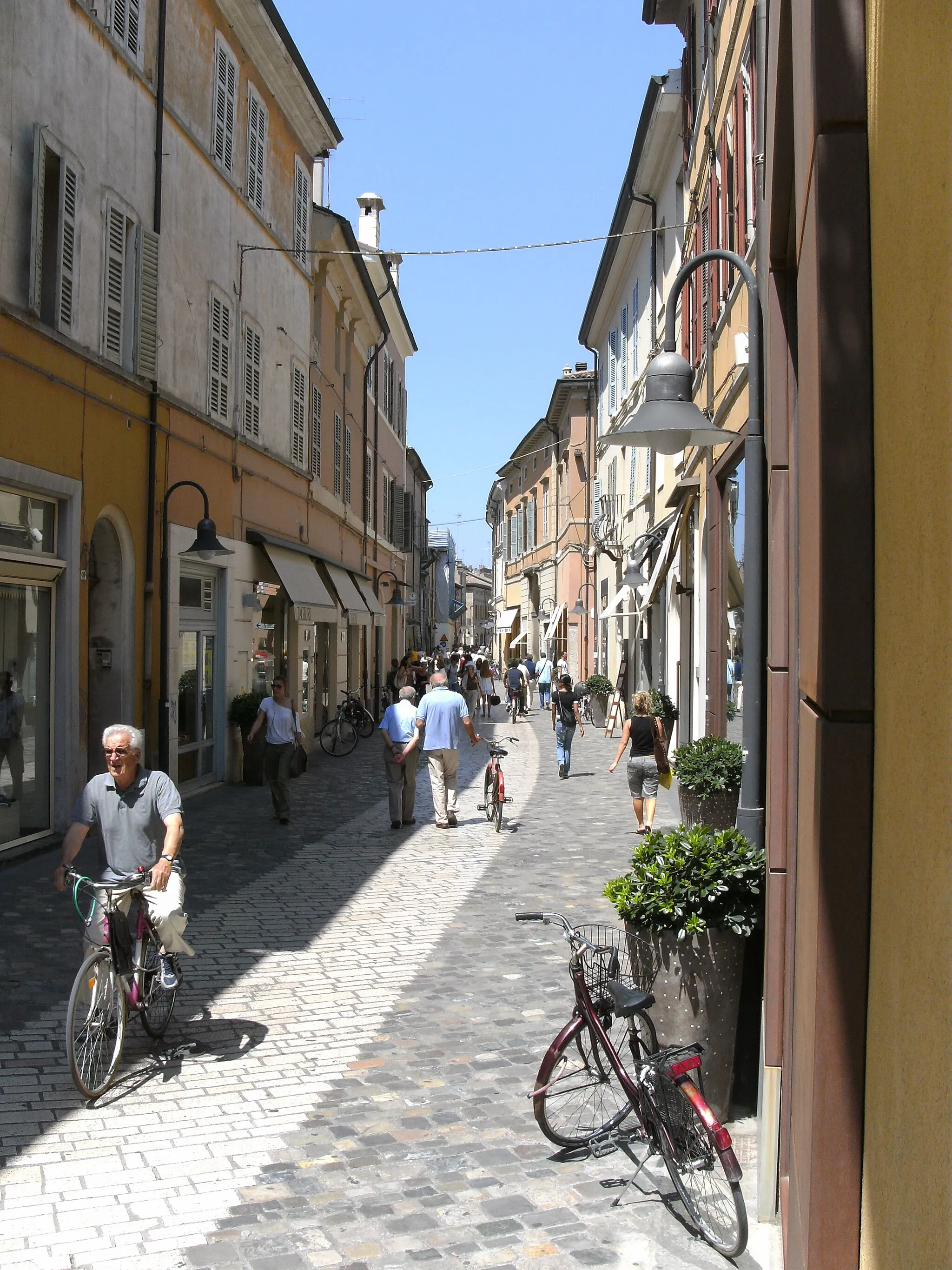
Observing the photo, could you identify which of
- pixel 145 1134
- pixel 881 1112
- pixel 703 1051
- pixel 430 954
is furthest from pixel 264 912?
pixel 881 1112

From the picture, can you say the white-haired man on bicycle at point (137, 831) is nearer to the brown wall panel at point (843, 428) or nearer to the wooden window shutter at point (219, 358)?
the brown wall panel at point (843, 428)

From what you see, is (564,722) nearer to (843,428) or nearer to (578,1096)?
(578,1096)

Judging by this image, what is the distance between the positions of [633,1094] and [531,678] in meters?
45.9

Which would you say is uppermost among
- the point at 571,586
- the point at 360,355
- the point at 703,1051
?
the point at 360,355

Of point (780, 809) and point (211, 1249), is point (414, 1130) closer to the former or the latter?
point (211, 1249)

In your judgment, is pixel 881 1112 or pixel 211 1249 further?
pixel 211 1249

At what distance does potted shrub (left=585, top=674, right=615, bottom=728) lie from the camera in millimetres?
31250

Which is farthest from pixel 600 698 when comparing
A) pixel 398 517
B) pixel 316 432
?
pixel 398 517

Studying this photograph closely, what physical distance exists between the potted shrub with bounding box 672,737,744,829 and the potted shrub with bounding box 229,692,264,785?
8258 mm

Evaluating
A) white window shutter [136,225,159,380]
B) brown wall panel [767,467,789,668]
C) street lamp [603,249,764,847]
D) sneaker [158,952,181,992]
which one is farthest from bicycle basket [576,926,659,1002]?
white window shutter [136,225,159,380]

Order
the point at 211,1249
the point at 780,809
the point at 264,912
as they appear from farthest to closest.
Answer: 1. the point at 264,912
2. the point at 780,809
3. the point at 211,1249

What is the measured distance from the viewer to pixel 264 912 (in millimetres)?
9414

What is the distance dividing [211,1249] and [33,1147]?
1270mm

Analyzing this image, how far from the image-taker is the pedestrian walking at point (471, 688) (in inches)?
1299
